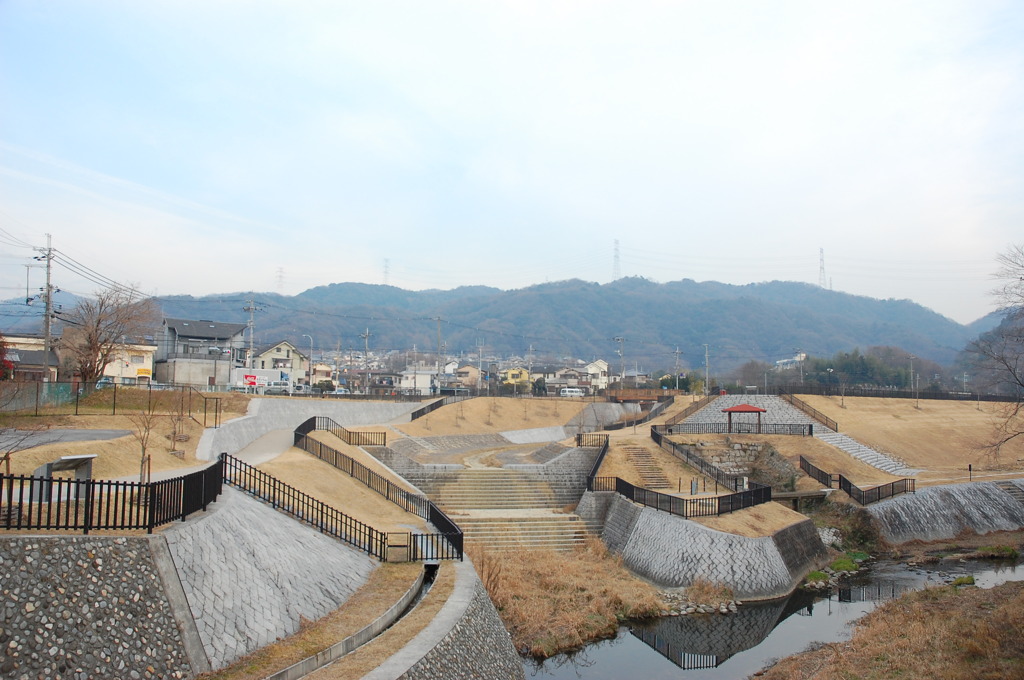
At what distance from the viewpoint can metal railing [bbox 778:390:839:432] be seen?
4764cm

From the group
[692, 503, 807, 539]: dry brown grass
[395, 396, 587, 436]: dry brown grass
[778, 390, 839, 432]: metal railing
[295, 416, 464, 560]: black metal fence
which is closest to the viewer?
[295, 416, 464, 560]: black metal fence

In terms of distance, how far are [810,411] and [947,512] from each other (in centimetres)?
1725

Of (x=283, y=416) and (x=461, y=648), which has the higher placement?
(x=283, y=416)

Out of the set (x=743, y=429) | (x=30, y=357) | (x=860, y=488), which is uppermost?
(x=30, y=357)

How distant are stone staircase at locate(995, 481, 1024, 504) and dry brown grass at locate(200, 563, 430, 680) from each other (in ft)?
109

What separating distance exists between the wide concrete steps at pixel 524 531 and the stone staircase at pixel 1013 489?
897 inches

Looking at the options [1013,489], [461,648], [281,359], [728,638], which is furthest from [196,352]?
[1013,489]

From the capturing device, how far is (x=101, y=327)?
41.0 metres

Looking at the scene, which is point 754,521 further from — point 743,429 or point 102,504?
point 102,504

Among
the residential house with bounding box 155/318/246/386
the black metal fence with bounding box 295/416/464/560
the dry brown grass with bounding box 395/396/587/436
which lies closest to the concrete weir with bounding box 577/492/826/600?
the black metal fence with bounding box 295/416/464/560

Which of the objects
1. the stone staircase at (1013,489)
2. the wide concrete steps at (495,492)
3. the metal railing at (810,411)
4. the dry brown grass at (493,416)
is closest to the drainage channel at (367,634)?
the wide concrete steps at (495,492)

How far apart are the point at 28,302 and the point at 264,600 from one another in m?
37.3

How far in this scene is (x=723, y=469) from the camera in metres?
37.9

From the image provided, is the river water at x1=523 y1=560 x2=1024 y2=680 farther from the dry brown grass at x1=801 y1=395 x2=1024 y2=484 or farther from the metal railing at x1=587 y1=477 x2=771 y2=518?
the dry brown grass at x1=801 y1=395 x2=1024 y2=484
